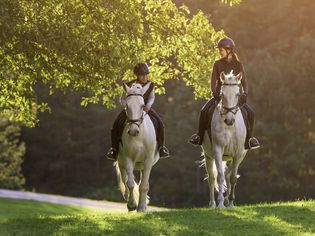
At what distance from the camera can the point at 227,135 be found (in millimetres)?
18578

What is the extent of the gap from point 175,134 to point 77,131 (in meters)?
14.2

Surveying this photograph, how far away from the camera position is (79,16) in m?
20.7

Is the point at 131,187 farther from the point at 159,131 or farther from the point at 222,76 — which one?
the point at 222,76

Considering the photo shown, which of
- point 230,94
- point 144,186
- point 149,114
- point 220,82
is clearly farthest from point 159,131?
point 230,94

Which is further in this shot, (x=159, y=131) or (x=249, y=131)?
(x=249, y=131)

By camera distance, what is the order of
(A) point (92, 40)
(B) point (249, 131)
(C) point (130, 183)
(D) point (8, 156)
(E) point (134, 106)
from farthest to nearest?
1. (D) point (8, 156)
2. (A) point (92, 40)
3. (B) point (249, 131)
4. (C) point (130, 183)
5. (E) point (134, 106)

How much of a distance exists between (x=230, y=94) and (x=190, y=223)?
131 inches

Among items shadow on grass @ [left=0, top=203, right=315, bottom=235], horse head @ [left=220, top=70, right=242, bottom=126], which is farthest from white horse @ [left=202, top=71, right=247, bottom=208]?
shadow on grass @ [left=0, top=203, right=315, bottom=235]

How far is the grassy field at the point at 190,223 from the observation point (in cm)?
1487

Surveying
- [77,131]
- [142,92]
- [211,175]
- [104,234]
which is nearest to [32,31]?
[142,92]

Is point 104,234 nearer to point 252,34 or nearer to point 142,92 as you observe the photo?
point 142,92

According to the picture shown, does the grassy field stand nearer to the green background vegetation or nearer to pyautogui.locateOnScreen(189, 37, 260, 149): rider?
pyautogui.locateOnScreen(189, 37, 260, 149): rider

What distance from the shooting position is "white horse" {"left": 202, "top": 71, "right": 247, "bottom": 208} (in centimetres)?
1784

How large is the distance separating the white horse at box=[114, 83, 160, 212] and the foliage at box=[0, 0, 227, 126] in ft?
10.2
